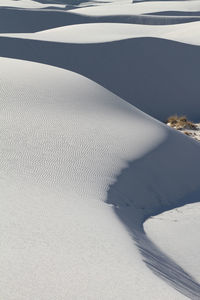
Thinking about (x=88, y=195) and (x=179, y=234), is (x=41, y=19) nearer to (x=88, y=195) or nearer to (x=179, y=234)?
(x=88, y=195)

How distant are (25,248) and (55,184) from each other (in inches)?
103

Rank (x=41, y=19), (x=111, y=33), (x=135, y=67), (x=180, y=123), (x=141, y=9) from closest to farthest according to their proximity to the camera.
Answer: (x=180, y=123), (x=135, y=67), (x=111, y=33), (x=41, y=19), (x=141, y=9)

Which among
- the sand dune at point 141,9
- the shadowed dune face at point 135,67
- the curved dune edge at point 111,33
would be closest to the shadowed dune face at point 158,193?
the shadowed dune face at point 135,67

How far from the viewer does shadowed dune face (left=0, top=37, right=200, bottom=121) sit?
2114cm

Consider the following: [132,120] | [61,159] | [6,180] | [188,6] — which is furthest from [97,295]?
[188,6]

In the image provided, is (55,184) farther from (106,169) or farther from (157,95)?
(157,95)

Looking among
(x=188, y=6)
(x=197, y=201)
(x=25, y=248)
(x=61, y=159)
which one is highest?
(x=25, y=248)

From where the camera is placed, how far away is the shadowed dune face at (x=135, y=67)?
21.1m

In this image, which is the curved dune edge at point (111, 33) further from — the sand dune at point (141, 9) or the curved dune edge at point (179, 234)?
the curved dune edge at point (179, 234)

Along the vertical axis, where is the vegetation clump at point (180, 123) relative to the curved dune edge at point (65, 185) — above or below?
below

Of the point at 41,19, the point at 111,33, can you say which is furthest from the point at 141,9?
the point at 111,33

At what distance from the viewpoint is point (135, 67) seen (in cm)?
2186

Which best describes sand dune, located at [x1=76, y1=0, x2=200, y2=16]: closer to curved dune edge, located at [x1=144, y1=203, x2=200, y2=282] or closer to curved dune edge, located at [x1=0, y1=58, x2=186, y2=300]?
curved dune edge, located at [x1=0, y1=58, x2=186, y2=300]

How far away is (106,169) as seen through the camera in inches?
379
